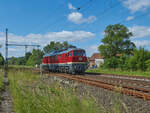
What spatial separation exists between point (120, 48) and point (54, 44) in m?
50.1

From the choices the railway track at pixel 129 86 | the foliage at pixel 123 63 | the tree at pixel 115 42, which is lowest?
the railway track at pixel 129 86

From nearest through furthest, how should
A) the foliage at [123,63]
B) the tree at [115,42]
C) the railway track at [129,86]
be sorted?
1. the railway track at [129,86]
2. the foliage at [123,63]
3. the tree at [115,42]

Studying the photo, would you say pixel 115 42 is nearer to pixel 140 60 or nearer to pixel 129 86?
pixel 140 60

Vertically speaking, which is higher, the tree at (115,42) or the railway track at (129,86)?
the tree at (115,42)

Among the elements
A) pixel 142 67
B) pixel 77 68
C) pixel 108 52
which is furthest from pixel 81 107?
pixel 108 52

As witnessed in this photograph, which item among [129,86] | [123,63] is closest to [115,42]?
[123,63]

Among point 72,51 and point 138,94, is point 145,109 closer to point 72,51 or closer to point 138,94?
point 138,94

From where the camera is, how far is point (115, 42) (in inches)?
2133

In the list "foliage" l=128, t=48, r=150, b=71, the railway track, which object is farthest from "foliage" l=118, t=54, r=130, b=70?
the railway track

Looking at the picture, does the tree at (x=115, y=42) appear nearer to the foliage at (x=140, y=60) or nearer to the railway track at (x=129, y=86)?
the foliage at (x=140, y=60)

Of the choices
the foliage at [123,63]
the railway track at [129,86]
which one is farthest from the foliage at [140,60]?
the railway track at [129,86]

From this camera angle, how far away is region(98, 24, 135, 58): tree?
5341cm

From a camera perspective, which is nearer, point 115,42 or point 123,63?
point 123,63

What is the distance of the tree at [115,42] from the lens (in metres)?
53.4
